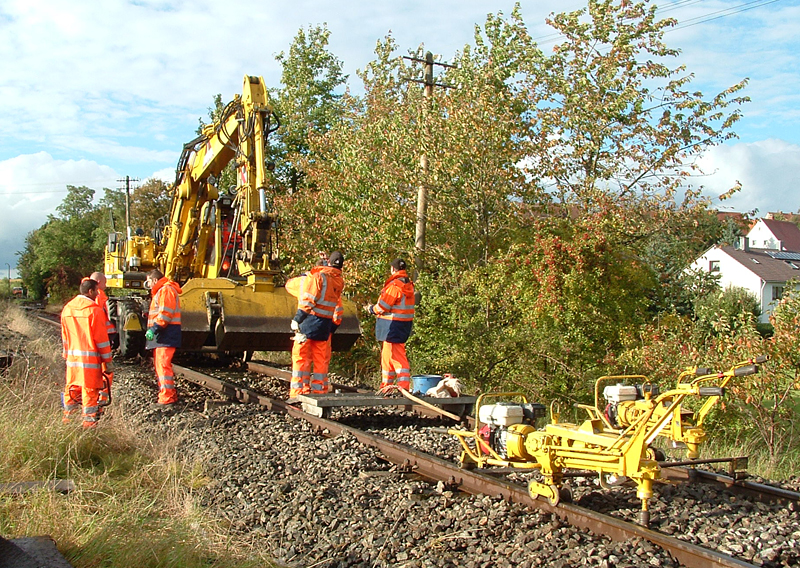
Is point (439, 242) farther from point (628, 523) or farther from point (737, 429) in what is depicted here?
point (628, 523)

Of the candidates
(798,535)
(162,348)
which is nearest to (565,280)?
(162,348)

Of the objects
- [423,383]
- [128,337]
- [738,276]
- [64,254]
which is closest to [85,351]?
[423,383]

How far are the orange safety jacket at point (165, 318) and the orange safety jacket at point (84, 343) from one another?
156 centimetres

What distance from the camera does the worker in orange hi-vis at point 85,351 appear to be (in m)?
7.65

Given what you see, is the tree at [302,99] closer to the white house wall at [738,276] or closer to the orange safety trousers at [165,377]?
the orange safety trousers at [165,377]

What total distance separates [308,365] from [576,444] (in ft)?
16.0

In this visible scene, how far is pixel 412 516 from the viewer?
193 inches

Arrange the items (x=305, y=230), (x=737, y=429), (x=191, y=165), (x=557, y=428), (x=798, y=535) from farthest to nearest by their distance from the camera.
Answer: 1. (x=305, y=230)
2. (x=191, y=165)
3. (x=737, y=429)
4. (x=557, y=428)
5. (x=798, y=535)

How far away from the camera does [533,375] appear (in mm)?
11594

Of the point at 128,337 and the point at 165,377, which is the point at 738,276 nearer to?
the point at 128,337

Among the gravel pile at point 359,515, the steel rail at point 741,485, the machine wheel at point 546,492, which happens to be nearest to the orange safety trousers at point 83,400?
the gravel pile at point 359,515

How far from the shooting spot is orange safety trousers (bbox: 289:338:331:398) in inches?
350

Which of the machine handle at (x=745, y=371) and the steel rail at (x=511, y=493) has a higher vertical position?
the machine handle at (x=745, y=371)

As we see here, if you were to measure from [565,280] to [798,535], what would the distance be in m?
7.03
